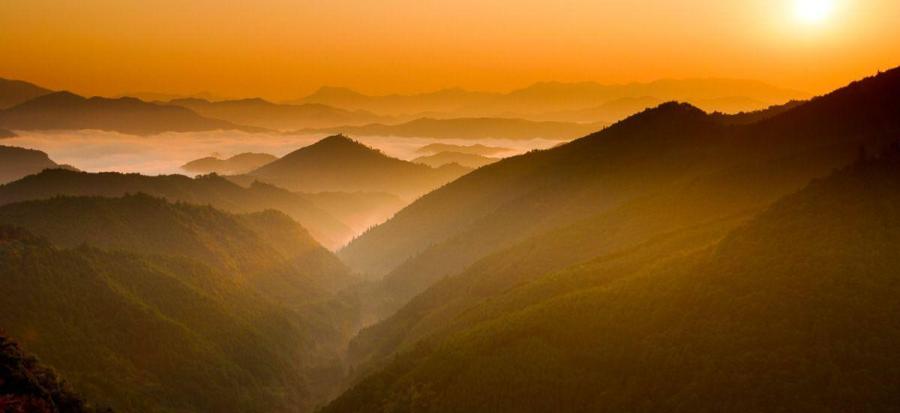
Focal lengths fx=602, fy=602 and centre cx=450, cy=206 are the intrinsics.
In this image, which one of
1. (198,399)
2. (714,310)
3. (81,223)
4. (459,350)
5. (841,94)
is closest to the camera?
(714,310)

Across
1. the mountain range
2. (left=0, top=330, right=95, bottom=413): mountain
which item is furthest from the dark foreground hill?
(left=0, top=330, right=95, bottom=413): mountain

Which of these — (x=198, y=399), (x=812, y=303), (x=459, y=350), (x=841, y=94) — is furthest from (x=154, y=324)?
(x=841, y=94)

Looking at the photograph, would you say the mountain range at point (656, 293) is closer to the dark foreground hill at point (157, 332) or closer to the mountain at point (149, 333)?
the dark foreground hill at point (157, 332)

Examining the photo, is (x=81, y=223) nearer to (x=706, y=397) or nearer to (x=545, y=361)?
(x=545, y=361)

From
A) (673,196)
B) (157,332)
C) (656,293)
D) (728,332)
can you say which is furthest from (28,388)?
(673,196)

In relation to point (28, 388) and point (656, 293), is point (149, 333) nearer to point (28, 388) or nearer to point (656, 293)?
point (28, 388)

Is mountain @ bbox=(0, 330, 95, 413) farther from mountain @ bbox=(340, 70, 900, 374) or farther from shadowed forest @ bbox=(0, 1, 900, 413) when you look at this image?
mountain @ bbox=(340, 70, 900, 374)
